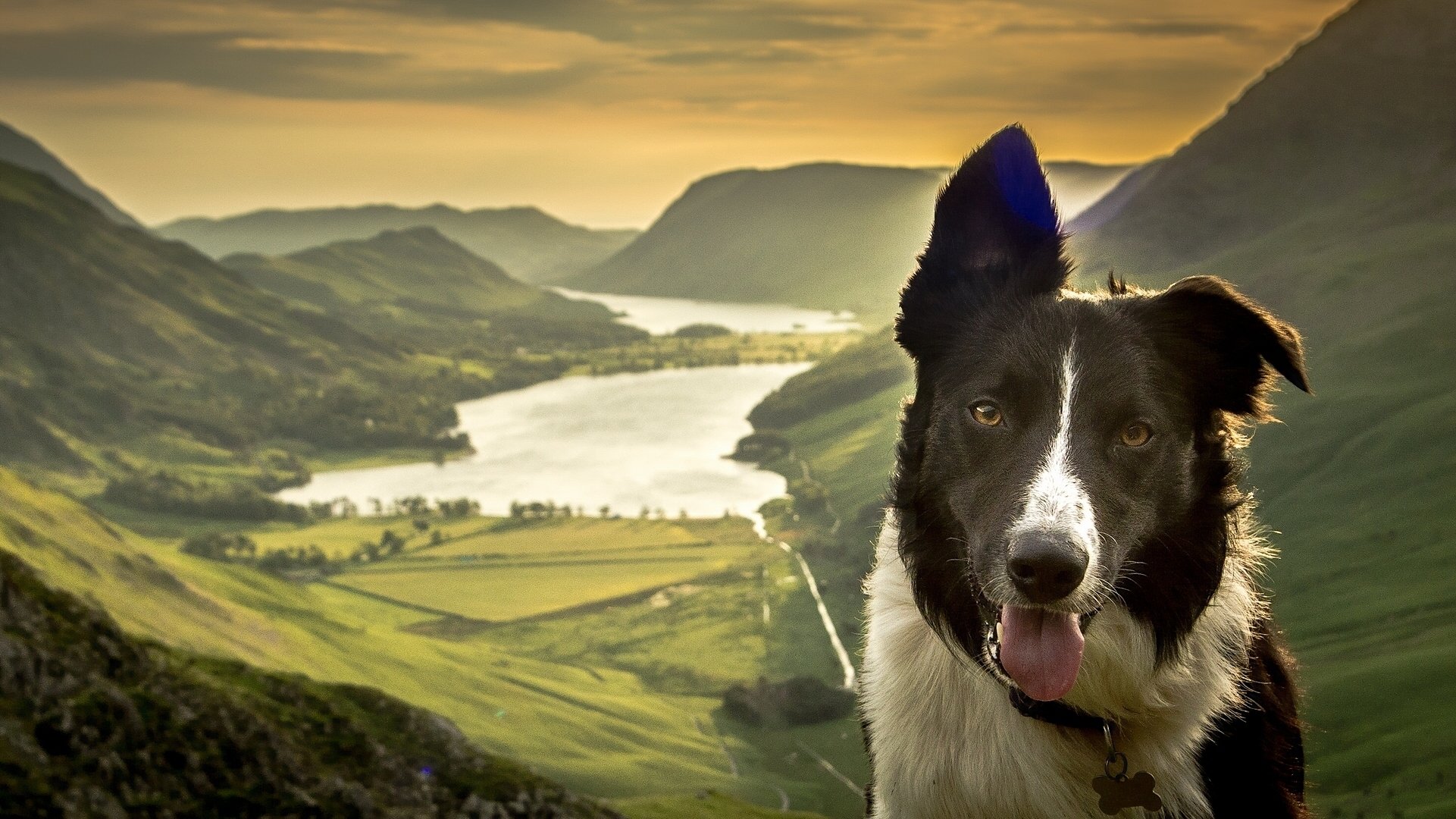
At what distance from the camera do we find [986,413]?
625 cm

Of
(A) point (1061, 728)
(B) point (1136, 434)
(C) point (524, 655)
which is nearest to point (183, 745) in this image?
(A) point (1061, 728)

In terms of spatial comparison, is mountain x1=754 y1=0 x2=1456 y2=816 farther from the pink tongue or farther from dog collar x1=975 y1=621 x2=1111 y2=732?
the pink tongue

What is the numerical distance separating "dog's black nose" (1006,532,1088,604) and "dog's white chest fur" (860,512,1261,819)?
2.77ft

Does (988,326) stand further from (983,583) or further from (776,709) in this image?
(776,709)

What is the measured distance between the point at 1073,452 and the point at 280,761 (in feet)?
133

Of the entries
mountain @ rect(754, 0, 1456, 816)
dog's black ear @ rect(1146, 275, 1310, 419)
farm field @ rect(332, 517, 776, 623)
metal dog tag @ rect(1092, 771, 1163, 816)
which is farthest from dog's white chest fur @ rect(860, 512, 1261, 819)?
farm field @ rect(332, 517, 776, 623)

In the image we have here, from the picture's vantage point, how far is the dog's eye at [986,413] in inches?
245

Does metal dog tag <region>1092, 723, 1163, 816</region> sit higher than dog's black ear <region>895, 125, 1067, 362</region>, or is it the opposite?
dog's black ear <region>895, 125, 1067, 362</region>

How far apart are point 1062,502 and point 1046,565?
394 mm

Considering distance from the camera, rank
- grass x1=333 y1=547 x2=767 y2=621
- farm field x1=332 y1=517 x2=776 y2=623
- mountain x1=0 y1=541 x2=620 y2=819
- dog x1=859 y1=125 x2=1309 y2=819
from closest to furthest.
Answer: dog x1=859 y1=125 x2=1309 y2=819, mountain x1=0 y1=541 x2=620 y2=819, grass x1=333 y1=547 x2=767 y2=621, farm field x1=332 y1=517 x2=776 y2=623

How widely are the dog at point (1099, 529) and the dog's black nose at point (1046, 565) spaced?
0.38 metres

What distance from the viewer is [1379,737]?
289 feet

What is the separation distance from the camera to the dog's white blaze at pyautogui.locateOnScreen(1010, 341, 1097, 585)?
A: 5.41m

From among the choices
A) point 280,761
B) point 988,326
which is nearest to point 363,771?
point 280,761
